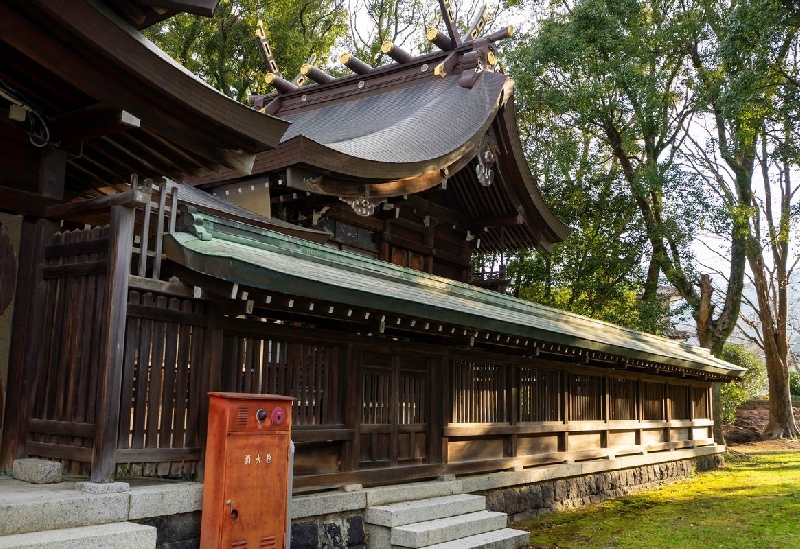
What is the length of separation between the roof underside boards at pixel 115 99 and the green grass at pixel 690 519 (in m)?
6.13

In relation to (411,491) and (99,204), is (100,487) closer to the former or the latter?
(99,204)

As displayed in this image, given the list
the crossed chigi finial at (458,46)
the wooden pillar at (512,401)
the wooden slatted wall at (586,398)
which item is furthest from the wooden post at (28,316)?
the crossed chigi finial at (458,46)

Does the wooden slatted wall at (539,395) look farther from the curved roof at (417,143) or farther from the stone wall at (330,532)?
the stone wall at (330,532)

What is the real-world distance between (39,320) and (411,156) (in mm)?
6873

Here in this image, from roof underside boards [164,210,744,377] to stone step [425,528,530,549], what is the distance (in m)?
2.40

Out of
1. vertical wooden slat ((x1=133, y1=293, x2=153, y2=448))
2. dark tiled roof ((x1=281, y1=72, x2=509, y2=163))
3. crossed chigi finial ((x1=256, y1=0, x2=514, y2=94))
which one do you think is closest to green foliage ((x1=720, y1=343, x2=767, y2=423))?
crossed chigi finial ((x1=256, y1=0, x2=514, y2=94))

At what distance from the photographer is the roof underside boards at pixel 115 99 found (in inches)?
210

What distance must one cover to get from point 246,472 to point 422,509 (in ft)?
9.33

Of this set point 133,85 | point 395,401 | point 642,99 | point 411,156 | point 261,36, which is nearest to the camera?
point 133,85

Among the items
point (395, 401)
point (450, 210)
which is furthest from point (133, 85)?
point (450, 210)

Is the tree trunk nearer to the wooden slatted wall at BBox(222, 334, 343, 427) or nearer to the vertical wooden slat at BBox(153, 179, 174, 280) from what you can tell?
the wooden slatted wall at BBox(222, 334, 343, 427)

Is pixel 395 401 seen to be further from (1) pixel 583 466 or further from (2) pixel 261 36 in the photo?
(2) pixel 261 36

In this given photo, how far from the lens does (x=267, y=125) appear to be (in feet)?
21.4

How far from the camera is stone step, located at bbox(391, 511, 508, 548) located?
25.3ft
